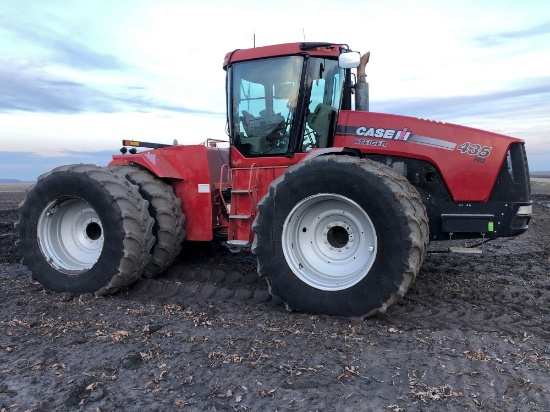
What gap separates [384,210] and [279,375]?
1.77 m

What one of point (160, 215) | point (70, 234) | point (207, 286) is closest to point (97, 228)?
point (70, 234)

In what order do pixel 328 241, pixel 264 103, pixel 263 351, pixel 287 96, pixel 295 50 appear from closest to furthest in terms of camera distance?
pixel 263 351
pixel 328 241
pixel 295 50
pixel 287 96
pixel 264 103

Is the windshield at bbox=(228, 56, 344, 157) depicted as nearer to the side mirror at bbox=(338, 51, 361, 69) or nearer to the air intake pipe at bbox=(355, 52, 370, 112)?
the air intake pipe at bbox=(355, 52, 370, 112)

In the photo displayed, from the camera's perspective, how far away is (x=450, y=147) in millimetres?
5098

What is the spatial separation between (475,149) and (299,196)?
6.31 ft

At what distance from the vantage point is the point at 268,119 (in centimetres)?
577

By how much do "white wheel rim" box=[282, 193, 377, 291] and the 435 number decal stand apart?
4.43ft

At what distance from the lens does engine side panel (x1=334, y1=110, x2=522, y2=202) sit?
5.02m

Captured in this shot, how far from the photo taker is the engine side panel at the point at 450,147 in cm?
502

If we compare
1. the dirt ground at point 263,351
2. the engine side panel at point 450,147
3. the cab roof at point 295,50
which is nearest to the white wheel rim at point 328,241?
the dirt ground at point 263,351

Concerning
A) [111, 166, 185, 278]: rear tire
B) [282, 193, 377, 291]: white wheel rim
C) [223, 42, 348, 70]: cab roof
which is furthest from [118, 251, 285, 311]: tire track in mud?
[223, 42, 348, 70]: cab roof

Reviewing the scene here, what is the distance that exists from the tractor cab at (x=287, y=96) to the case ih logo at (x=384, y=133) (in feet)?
1.20

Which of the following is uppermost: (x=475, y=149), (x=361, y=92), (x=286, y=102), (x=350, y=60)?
(x=350, y=60)

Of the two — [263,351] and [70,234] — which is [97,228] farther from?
[263,351]
